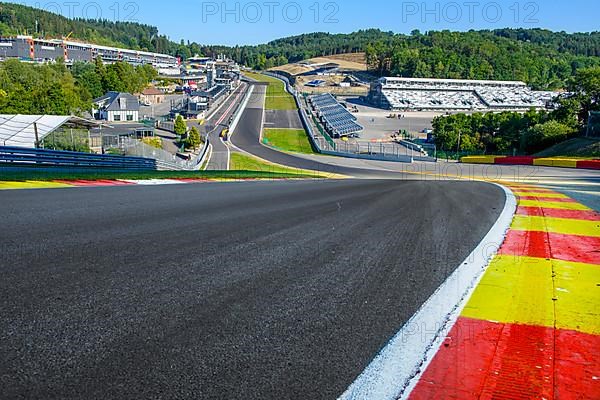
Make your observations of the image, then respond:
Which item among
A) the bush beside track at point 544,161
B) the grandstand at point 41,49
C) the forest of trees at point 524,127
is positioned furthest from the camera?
the grandstand at point 41,49

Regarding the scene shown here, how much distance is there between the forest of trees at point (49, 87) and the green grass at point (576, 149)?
57.7 metres

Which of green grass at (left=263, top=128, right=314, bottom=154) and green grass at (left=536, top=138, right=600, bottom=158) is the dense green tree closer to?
green grass at (left=263, top=128, right=314, bottom=154)

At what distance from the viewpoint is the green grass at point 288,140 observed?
221 ft

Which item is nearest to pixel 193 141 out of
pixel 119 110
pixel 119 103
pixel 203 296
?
pixel 119 110

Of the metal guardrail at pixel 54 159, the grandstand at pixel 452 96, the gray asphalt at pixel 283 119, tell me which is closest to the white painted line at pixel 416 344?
the metal guardrail at pixel 54 159

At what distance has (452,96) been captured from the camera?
133750mm

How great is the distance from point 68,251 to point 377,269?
3.78 metres

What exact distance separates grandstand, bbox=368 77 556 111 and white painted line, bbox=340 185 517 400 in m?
117

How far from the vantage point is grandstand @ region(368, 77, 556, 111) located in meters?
Answer: 123

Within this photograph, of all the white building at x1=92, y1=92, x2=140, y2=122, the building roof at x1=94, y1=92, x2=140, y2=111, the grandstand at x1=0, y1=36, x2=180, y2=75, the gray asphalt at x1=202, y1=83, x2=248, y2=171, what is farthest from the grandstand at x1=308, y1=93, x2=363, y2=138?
the grandstand at x1=0, y1=36, x2=180, y2=75

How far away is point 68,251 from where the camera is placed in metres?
6.13

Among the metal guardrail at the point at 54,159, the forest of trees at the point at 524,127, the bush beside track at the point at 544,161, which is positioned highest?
the forest of trees at the point at 524,127

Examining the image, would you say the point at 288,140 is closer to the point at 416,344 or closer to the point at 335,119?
the point at 335,119

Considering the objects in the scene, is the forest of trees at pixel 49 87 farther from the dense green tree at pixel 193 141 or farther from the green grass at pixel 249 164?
the green grass at pixel 249 164
